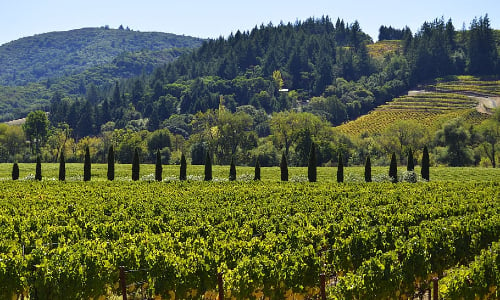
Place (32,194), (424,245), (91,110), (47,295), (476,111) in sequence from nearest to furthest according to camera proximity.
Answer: (47,295) → (424,245) → (32,194) → (476,111) → (91,110)

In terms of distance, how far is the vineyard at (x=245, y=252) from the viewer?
1377 centimetres

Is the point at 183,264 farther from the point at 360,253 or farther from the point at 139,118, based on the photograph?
the point at 139,118

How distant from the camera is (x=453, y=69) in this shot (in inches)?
7269

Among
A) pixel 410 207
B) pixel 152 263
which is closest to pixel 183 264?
pixel 152 263

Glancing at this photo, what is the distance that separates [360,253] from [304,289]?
371cm

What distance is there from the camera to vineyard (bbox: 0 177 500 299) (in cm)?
1377

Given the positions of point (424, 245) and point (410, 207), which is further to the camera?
point (410, 207)

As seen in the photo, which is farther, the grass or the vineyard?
the grass

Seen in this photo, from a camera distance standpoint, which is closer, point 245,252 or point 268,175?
point 245,252

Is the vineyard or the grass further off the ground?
the vineyard

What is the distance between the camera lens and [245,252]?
55.7 ft

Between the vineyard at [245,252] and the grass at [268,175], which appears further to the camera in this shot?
the grass at [268,175]

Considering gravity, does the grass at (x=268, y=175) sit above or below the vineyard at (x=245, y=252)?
below

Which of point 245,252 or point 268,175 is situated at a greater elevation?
point 245,252
